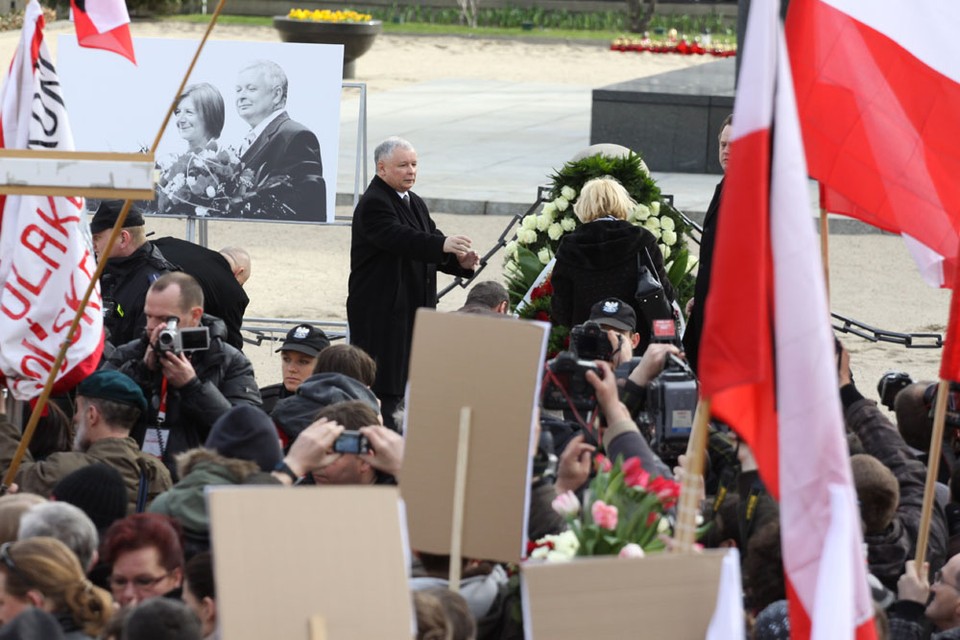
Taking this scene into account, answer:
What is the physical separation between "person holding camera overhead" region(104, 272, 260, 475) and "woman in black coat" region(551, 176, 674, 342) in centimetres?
212

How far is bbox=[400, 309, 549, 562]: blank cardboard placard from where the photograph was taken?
400 cm

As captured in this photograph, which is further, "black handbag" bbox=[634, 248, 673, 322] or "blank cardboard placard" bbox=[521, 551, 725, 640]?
"black handbag" bbox=[634, 248, 673, 322]

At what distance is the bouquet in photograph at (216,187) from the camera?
10742 millimetres

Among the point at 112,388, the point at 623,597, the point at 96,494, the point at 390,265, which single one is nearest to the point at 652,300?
the point at 390,265

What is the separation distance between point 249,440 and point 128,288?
2868 mm

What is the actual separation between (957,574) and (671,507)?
792 mm

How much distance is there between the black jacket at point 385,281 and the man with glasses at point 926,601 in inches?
174

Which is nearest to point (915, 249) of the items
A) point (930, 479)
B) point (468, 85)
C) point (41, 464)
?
point (930, 479)

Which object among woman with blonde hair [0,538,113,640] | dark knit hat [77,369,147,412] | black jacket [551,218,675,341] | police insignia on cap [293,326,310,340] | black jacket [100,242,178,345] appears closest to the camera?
woman with blonde hair [0,538,113,640]

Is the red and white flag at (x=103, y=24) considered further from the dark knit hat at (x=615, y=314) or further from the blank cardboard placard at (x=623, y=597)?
the blank cardboard placard at (x=623, y=597)

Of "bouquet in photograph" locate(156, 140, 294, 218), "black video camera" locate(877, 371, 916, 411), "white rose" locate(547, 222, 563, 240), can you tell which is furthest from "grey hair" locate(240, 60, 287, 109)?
"black video camera" locate(877, 371, 916, 411)

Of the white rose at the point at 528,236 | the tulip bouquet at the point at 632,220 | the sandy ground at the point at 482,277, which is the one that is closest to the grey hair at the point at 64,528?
the tulip bouquet at the point at 632,220

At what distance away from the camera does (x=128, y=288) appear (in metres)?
7.57

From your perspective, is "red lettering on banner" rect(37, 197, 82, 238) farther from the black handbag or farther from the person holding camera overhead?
the black handbag
